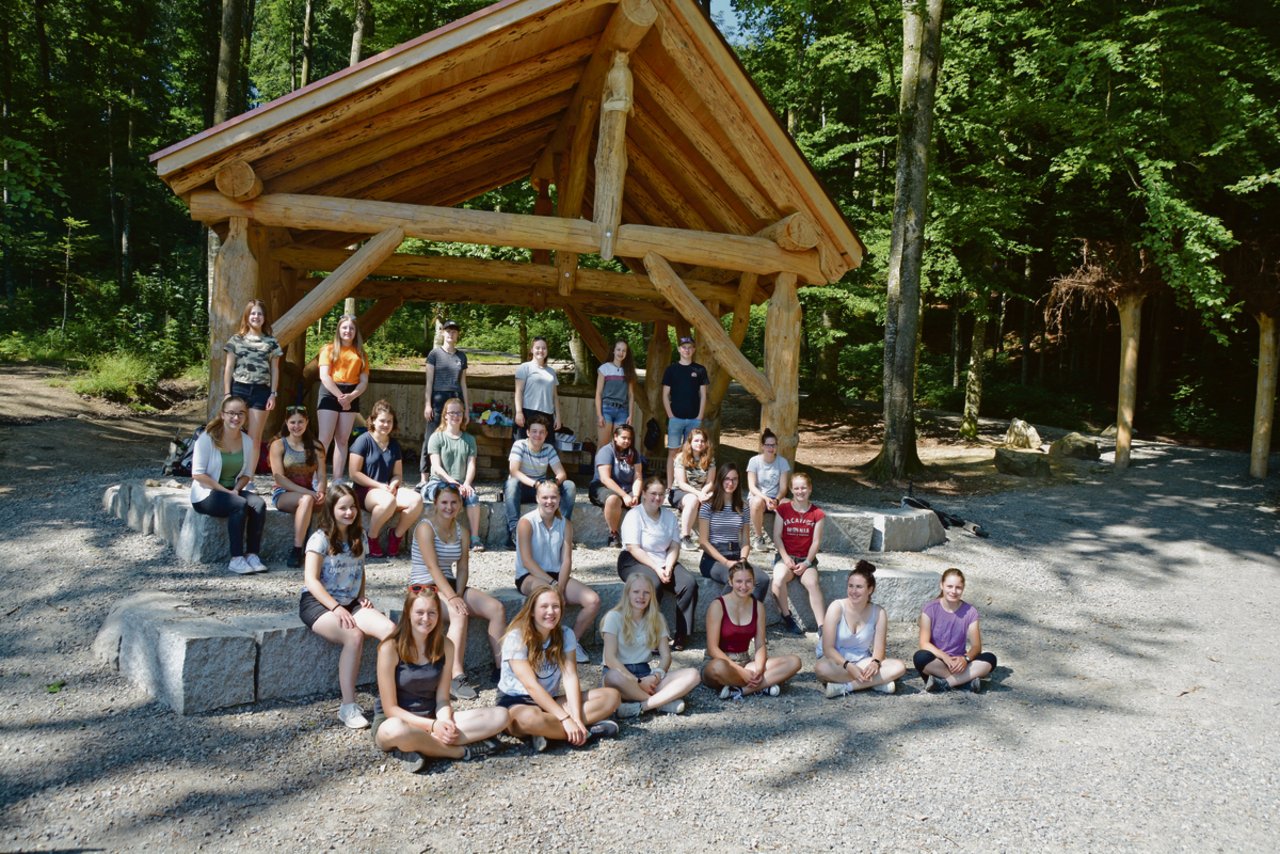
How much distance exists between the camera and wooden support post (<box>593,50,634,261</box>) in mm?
8266

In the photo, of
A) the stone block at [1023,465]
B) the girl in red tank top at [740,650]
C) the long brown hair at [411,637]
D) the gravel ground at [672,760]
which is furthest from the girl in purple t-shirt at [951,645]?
the stone block at [1023,465]

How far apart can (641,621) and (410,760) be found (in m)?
1.72

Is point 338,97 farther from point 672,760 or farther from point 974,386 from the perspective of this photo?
point 974,386

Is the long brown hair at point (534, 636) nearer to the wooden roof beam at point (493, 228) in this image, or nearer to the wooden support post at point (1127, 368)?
the wooden roof beam at point (493, 228)

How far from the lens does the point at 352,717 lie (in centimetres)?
474

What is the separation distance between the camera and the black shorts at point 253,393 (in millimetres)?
7270

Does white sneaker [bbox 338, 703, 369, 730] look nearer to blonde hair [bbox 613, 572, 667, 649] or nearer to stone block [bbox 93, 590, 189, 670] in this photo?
stone block [bbox 93, 590, 189, 670]

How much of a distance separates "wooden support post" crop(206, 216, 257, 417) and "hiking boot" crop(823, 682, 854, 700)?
18.4ft

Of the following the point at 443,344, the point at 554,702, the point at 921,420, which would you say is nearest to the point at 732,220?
the point at 443,344

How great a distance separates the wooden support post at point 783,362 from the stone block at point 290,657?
5.19m

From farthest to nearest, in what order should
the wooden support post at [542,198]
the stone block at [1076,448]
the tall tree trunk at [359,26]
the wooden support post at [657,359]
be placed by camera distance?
the stone block at [1076,448] < the tall tree trunk at [359,26] < the wooden support post at [657,359] < the wooden support post at [542,198]

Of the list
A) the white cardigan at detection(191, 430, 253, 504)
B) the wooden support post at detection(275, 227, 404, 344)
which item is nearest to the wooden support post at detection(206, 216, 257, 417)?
the wooden support post at detection(275, 227, 404, 344)

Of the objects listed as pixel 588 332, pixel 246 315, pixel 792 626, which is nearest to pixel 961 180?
pixel 588 332

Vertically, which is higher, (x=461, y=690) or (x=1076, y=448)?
(x=1076, y=448)
